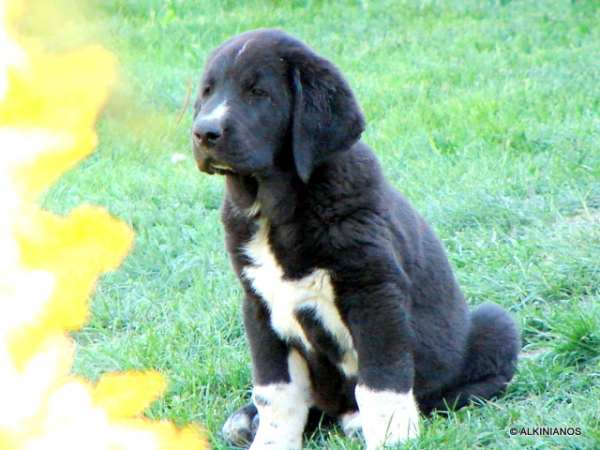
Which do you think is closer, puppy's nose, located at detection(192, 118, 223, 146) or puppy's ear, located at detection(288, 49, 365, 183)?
puppy's nose, located at detection(192, 118, 223, 146)

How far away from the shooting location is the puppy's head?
2.89m

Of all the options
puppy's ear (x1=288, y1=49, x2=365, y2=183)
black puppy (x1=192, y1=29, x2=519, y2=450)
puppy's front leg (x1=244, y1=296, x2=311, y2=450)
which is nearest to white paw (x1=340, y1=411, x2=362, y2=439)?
black puppy (x1=192, y1=29, x2=519, y2=450)

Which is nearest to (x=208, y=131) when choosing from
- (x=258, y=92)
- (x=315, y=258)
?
(x=258, y=92)

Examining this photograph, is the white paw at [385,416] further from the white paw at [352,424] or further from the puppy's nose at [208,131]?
the puppy's nose at [208,131]

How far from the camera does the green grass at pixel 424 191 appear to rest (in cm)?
314

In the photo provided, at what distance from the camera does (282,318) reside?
307 centimetres

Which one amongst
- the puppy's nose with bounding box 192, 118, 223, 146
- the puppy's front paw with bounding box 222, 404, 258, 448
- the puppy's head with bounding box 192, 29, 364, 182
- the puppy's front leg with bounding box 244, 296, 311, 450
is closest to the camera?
the puppy's nose with bounding box 192, 118, 223, 146

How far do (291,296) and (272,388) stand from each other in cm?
38

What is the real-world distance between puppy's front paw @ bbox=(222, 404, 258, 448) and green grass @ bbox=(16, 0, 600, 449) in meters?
0.06

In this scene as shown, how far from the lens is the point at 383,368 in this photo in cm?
290

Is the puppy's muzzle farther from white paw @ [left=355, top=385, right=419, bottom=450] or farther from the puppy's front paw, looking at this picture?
the puppy's front paw

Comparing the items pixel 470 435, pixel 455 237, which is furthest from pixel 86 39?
pixel 455 237

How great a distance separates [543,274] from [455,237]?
740 millimetres

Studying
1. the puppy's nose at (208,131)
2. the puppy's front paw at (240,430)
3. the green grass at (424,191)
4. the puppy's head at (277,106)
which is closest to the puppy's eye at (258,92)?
the puppy's head at (277,106)
